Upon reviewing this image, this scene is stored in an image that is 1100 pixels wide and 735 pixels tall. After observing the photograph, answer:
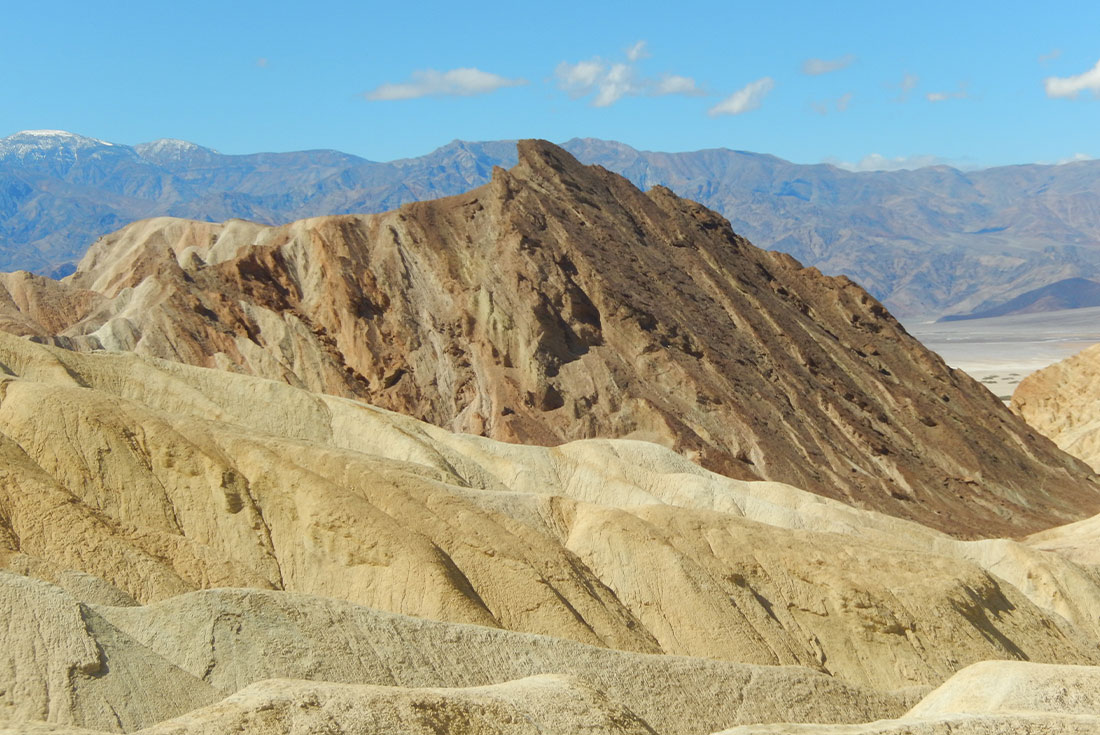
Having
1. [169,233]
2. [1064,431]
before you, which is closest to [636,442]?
[1064,431]

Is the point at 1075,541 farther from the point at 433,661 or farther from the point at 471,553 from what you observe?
the point at 433,661

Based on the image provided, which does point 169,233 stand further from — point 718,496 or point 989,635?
point 989,635

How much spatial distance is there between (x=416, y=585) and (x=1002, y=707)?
1178cm

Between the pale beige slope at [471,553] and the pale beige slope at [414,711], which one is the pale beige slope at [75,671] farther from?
the pale beige slope at [471,553]

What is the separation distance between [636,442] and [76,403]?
2081cm

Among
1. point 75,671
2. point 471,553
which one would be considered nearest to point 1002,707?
point 471,553

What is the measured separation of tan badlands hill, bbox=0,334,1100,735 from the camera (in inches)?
734

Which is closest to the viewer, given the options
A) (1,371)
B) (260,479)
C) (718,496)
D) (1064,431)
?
(260,479)

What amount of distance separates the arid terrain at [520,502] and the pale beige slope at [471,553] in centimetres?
9

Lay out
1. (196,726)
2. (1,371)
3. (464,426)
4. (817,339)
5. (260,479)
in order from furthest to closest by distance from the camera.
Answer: (817,339), (464,426), (1,371), (260,479), (196,726)

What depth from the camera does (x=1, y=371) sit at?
107 feet

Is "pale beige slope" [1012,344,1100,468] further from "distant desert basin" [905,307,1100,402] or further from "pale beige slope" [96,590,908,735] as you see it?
"pale beige slope" [96,590,908,735]

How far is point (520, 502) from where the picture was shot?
32.6 meters

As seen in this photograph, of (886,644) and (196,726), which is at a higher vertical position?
(196,726)
